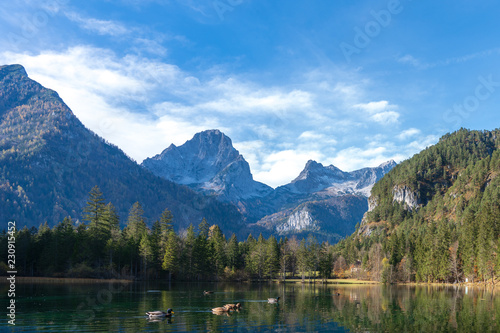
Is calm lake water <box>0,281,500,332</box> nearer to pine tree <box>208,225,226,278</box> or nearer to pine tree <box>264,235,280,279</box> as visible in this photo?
pine tree <box>208,225,226,278</box>

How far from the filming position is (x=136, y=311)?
5328cm

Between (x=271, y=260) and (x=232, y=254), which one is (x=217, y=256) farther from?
(x=271, y=260)

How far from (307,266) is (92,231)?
308 ft

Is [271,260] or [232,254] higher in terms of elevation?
[232,254]

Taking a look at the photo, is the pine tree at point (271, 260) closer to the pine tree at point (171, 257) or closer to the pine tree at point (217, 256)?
the pine tree at point (217, 256)

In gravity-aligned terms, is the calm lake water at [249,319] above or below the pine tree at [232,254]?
above

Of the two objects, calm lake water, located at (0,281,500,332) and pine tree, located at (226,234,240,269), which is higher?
calm lake water, located at (0,281,500,332)

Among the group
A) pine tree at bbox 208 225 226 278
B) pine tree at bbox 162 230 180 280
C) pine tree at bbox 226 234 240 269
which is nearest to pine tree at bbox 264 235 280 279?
pine tree at bbox 226 234 240 269

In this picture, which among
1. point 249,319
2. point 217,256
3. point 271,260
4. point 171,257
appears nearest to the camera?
point 249,319

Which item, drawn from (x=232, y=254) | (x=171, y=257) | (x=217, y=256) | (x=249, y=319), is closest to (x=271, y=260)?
(x=232, y=254)

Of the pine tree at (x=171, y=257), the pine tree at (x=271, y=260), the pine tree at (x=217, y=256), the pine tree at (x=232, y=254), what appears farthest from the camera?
the pine tree at (x=271, y=260)

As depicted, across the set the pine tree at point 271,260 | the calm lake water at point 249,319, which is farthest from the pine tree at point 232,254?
the calm lake water at point 249,319

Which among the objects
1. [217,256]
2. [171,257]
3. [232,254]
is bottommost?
[232,254]

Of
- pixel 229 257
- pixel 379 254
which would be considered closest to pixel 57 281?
pixel 229 257
